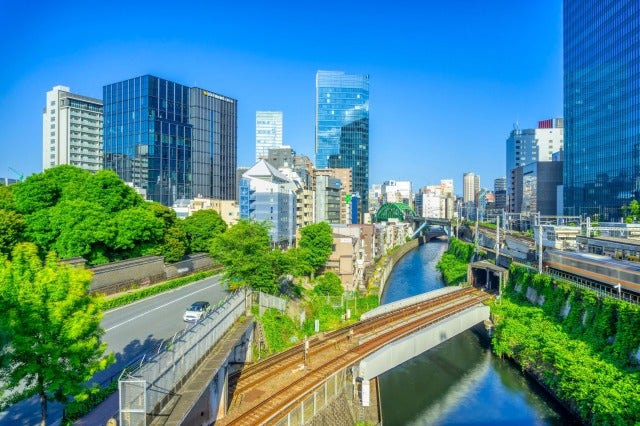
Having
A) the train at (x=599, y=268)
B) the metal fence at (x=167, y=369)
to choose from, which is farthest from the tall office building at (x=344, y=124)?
the metal fence at (x=167, y=369)

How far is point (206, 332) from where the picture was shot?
49.4 feet

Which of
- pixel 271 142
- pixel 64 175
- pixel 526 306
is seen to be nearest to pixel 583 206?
pixel 526 306

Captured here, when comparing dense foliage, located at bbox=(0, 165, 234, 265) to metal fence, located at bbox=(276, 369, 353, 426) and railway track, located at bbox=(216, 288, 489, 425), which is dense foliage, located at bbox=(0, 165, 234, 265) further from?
metal fence, located at bbox=(276, 369, 353, 426)

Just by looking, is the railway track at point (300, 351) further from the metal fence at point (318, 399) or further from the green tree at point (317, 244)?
the green tree at point (317, 244)

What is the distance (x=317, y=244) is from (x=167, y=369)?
34.4m

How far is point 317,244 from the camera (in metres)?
45.8

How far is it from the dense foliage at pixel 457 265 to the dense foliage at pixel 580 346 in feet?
74.4

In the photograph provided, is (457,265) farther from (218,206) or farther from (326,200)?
(218,206)

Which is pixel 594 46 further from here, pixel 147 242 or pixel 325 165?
pixel 325 165

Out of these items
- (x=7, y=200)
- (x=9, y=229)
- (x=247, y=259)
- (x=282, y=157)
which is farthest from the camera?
(x=282, y=157)

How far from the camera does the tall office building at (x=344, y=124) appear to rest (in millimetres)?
156375

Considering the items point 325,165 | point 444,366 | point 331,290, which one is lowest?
point 444,366

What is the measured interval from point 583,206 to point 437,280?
2514 cm

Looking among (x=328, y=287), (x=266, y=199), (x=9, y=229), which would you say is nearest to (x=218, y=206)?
(x=266, y=199)
